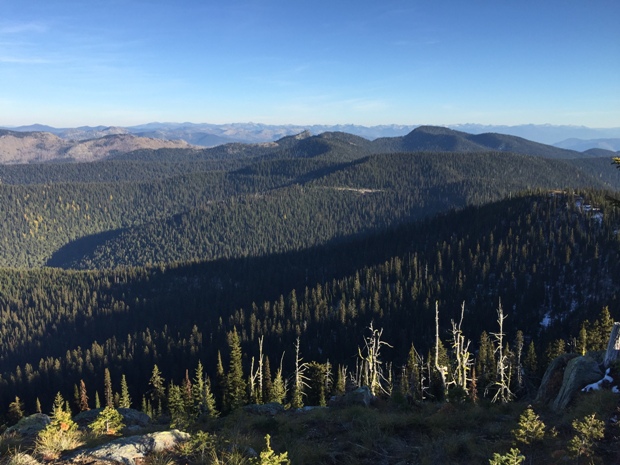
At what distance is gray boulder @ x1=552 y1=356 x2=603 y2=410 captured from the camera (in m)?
18.3

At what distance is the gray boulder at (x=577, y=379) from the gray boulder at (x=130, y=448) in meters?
17.7

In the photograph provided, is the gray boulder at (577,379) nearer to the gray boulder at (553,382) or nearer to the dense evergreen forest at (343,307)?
the gray boulder at (553,382)

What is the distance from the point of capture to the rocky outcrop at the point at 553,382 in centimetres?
2149

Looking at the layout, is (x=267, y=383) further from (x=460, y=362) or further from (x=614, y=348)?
(x=614, y=348)

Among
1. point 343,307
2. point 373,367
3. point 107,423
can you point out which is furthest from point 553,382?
point 343,307

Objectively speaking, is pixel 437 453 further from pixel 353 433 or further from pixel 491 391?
pixel 491 391

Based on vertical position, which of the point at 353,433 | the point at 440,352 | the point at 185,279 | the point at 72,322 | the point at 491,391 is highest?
the point at 353,433

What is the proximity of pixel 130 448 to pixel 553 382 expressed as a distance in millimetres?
23060

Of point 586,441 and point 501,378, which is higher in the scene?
point 586,441

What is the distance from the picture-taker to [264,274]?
164 meters

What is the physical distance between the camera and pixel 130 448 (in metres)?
11.2

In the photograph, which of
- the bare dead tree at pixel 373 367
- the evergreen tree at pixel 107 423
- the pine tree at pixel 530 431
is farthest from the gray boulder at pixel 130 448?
the bare dead tree at pixel 373 367

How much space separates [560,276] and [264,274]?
10792cm

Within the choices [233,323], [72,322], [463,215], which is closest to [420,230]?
[463,215]
